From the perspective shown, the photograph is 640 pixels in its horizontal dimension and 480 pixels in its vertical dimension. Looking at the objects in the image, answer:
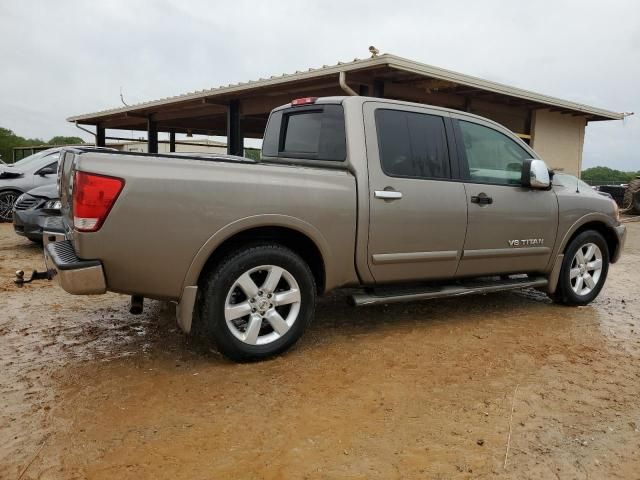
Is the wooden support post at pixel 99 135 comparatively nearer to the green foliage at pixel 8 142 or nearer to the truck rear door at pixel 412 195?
the truck rear door at pixel 412 195

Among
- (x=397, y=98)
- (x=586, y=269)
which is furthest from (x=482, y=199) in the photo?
(x=397, y=98)

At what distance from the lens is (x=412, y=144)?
161 inches

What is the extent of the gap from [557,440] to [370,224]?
1.80 meters

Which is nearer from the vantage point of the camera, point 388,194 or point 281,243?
point 281,243

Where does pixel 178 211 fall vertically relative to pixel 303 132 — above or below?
below

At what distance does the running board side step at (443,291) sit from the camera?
12.7 ft

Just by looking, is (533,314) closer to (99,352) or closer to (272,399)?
(272,399)

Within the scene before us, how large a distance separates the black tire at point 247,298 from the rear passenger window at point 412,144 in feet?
3.43

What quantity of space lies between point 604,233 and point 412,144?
2.68 metres

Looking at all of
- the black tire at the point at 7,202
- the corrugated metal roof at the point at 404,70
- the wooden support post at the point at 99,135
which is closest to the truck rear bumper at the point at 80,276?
the corrugated metal roof at the point at 404,70

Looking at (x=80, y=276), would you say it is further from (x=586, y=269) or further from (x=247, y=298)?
(x=586, y=269)

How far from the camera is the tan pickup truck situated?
9.87 feet

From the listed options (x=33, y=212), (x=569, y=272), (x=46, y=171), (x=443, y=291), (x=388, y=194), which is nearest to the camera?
(x=388, y=194)

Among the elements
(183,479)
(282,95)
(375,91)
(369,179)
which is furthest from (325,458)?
(282,95)
